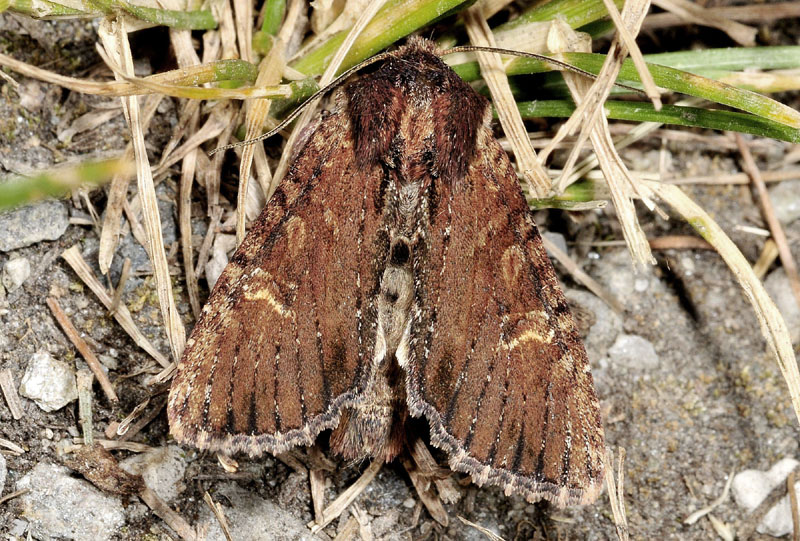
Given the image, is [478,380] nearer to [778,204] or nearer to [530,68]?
[530,68]

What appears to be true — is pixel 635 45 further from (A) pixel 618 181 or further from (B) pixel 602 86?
(A) pixel 618 181

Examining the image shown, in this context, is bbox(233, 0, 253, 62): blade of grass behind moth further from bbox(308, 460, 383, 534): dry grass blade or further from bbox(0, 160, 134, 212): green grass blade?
bbox(0, 160, 134, 212): green grass blade

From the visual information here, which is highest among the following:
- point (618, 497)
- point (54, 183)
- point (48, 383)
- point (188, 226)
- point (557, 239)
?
point (54, 183)

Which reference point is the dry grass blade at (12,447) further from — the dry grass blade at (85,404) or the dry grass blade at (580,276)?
the dry grass blade at (580,276)

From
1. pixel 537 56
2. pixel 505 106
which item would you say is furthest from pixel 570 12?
pixel 505 106

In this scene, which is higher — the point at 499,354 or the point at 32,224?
the point at 32,224
